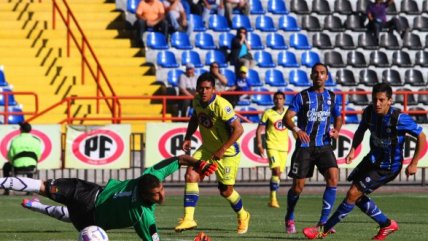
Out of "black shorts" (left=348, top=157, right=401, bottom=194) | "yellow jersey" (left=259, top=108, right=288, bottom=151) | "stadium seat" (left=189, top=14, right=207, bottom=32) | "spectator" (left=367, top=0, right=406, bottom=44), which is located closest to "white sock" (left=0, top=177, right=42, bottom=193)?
"black shorts" (left=348, top=157, right=401, bottom=194)

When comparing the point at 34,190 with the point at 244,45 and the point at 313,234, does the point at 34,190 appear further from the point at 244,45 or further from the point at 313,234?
the point at 244,45

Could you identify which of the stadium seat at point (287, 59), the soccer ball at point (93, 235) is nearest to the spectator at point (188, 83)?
the stadium seat at point (287, 59)

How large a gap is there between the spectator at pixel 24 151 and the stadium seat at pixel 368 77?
37.5 feet

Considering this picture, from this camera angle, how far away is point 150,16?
32.6 m

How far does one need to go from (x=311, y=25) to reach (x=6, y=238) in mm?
20416

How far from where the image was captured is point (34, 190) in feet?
45.1

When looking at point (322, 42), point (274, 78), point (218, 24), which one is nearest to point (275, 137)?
point (274, 78)

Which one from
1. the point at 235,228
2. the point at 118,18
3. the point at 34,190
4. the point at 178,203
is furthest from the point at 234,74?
the point at 34,190

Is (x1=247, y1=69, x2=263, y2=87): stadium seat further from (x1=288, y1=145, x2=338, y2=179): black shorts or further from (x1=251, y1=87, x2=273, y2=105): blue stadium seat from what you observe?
(x1=288, y1=145, x2=338, y2=179): black shorts

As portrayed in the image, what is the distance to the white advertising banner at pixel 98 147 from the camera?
27109 millimetres

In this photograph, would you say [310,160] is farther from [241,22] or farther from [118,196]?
[241,22]

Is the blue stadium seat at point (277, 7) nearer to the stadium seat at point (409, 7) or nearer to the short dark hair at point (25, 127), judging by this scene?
the stadium seat at point (409, 7)

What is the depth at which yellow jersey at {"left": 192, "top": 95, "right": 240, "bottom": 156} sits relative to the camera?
1686 cm

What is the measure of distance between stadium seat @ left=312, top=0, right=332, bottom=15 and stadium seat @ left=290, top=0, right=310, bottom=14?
0.71ft
